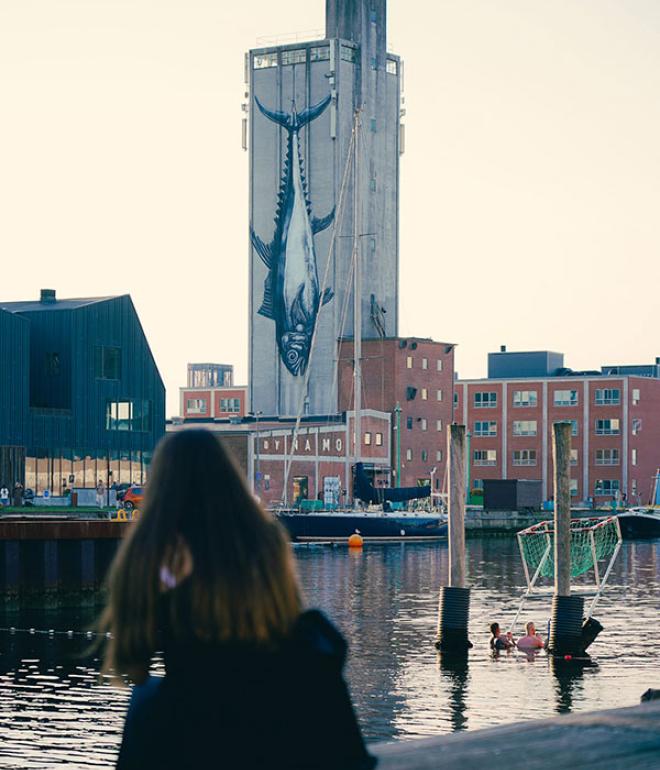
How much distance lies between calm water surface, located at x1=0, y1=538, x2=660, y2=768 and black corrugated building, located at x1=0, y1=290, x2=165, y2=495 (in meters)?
34.8

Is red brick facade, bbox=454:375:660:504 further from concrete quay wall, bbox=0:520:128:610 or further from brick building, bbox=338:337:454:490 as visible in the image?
concrete quay wall, bbox=0:520:128:610

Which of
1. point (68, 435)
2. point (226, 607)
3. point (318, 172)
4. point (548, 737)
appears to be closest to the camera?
point (226, 607)

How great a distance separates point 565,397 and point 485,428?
889 cm

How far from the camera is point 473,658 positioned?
106 feet

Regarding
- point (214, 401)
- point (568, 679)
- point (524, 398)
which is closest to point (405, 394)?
point (524, 398)

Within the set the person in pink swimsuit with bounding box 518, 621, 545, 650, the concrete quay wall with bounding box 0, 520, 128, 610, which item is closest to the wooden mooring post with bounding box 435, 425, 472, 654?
the person in pink swimsuit with bounding box 518, 621, 545, 650

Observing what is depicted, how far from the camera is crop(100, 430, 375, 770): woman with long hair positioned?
4.07 metres

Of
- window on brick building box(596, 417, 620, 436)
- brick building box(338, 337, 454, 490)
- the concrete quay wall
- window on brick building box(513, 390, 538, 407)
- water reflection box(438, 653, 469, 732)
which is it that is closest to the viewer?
water reflection box(438, 653, 469, 732)

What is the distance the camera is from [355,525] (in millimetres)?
92875

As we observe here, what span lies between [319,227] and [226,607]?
123 metres

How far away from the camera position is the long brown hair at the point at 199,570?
13.4 feet

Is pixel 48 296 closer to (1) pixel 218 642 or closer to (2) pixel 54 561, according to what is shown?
(2) pixel 54 561

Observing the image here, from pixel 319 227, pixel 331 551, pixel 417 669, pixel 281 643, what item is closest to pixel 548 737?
pixel 281 643

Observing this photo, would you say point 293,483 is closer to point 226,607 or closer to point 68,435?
point 68,435
